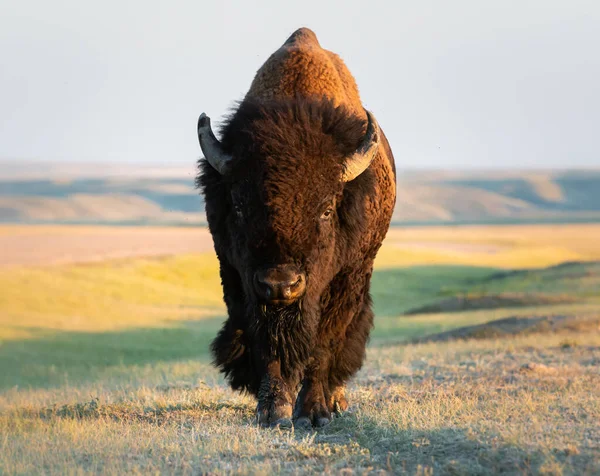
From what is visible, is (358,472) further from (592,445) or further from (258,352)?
(258,352)

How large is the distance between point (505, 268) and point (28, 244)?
30.1 meters

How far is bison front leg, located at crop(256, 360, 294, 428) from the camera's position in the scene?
813 centimetres

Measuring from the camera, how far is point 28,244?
60.4m

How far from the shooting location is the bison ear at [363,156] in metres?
8.20

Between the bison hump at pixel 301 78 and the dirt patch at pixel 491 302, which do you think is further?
the dirt patch at pixel 491 302

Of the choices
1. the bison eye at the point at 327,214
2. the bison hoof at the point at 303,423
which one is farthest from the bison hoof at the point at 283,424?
the bison eye at the point at 327,214

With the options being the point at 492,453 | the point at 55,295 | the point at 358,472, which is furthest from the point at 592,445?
the point at 55,295

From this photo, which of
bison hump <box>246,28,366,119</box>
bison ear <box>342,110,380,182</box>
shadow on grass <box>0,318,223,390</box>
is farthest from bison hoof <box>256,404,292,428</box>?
shadow on grass <box>0,318,223,390</box>

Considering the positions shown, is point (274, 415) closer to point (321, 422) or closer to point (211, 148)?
point (321, 422)

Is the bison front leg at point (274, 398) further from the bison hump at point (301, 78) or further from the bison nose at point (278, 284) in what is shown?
the bison hump at point (301, 78)

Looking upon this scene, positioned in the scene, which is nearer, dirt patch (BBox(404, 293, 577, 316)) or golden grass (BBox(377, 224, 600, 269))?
dirt patch (BBox(404, 293, 577, 316))

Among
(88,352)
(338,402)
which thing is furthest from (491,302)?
(338,402)

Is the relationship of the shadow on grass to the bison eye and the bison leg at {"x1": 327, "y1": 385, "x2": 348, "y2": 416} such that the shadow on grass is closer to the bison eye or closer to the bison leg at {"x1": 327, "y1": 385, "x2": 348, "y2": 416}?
the bison leg at {"x1": 327, "y1": 385, "x2": 348, "y2": 416}

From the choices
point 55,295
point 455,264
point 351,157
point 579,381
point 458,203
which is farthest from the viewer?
point 458,203
